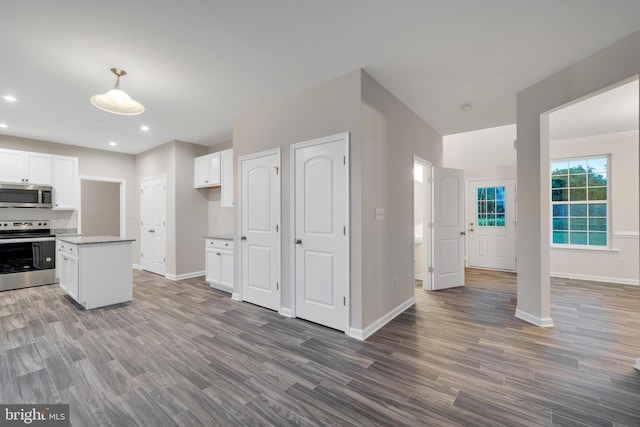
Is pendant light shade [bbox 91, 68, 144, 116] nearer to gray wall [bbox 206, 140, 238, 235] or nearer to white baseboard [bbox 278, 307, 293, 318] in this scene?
white baseboard [bbox 278, 307, 293, 318]

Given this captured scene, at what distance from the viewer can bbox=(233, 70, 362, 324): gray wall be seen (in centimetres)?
285

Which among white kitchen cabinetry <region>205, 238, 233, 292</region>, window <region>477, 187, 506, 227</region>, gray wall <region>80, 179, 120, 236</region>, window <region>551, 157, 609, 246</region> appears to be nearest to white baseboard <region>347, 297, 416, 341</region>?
white kitchen cabinetry <region>205, 238, 233, 292</region>

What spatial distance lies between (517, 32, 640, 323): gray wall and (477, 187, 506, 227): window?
320 cm

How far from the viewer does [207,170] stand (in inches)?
213

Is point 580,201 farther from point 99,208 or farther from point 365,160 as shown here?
point 99,208

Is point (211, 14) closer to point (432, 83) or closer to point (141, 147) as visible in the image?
point (432, 83)

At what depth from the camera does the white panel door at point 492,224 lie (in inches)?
237

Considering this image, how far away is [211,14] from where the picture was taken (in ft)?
6.79

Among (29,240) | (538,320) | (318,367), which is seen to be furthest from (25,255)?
(538,320)

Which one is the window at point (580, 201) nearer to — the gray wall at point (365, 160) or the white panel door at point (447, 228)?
the white panel door at point (447, 228)

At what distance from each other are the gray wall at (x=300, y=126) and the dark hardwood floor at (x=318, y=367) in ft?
2.13

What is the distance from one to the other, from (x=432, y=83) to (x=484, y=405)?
305 cm

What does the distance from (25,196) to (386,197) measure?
6.16 meters

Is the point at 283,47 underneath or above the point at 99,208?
above
